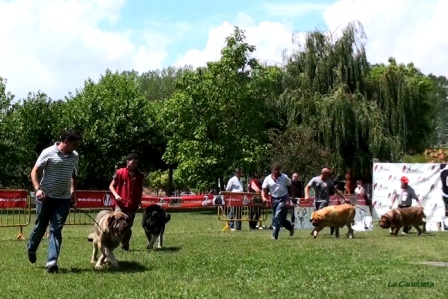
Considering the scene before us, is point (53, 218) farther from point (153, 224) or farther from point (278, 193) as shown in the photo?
point (278, 193)

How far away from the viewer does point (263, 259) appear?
1131cm

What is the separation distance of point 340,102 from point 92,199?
16.7m

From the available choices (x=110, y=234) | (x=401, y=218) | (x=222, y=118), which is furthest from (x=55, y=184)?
(x=222, y=118)

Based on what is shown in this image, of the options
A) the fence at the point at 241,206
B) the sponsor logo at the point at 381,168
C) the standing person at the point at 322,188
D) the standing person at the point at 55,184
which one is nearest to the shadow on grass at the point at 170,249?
the standing person at the point at 55,184

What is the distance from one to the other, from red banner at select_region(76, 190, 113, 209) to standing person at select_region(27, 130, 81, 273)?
11.6 m

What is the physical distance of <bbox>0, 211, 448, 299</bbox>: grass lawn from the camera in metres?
7.96

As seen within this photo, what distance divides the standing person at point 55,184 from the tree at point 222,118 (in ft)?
98.4

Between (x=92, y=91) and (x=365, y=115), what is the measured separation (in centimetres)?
2147

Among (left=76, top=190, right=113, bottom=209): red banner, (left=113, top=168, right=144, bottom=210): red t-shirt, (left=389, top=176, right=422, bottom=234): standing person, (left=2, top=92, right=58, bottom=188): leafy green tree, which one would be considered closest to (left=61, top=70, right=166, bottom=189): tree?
(left=2, top=92, right=58, bottom=188): leafy green tree

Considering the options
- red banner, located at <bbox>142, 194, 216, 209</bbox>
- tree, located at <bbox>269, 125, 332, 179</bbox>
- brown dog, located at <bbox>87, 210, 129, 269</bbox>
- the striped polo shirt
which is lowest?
brown dog, located at <bbox>87, 210, 129, 269</bbox>

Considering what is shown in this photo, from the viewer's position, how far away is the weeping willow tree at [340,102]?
113ft

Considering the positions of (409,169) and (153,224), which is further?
(409,169)

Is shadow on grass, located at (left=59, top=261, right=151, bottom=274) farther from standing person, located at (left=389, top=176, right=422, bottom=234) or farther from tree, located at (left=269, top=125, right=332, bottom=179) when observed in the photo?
tree, located at (left=269, top=125, right=332, bottom=179)

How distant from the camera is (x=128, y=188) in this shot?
40.5 feet
